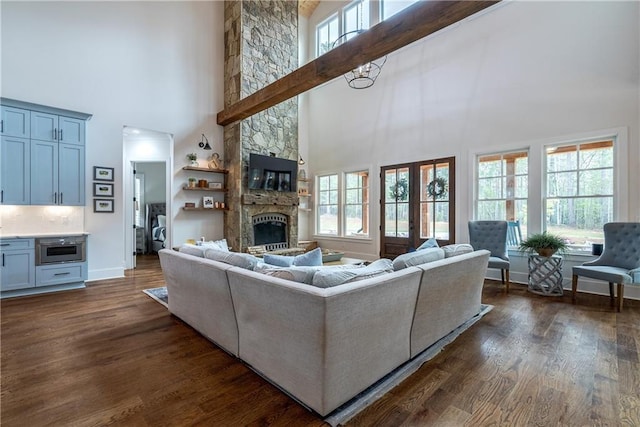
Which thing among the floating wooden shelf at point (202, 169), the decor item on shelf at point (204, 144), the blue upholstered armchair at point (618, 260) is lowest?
the blue upholstered armchair at point (618, 260)

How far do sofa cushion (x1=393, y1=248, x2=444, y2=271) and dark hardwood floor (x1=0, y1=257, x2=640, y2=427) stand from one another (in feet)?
2.54

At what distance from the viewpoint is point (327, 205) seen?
8.10 meters

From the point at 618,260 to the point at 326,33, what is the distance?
26.0 feet

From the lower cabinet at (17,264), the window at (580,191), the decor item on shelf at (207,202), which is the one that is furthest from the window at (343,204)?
the lower cabinet at (17,264)

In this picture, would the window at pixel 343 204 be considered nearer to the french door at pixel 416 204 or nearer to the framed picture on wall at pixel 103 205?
the french door at pixel 416 204

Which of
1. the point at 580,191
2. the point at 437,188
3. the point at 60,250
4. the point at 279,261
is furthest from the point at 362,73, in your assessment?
the point at 60,250

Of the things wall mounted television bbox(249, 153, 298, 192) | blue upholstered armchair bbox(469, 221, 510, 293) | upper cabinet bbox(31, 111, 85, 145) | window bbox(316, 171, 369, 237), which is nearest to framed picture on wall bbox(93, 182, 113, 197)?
upper cabinet bbox(31, 111, 85, 145)

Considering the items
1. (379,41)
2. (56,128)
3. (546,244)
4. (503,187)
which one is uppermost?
(379,41)

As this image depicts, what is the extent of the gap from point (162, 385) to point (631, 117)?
20.1ft

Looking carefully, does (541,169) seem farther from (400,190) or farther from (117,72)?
(117,72)

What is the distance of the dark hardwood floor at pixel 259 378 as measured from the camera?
1.70 metres

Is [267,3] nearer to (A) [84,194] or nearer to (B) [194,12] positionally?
(B) [194,12]

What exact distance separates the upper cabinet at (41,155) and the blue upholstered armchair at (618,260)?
7.19 meters

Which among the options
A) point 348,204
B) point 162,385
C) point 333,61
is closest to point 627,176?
point 333,61
